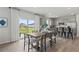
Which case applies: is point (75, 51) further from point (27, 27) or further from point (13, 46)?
point (13, 46)

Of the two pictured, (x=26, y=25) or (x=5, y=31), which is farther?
(x=26, y=25)

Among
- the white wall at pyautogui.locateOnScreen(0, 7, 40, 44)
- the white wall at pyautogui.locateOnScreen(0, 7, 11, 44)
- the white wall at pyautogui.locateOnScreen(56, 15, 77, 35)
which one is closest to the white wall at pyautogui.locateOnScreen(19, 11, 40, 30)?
the white wall at pyautogui.locateOnScreen(0, 7, 40, 44)

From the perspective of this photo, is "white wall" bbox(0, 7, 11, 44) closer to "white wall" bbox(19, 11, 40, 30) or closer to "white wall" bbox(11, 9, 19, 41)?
"white wall" bbox(11, 9, 19, 41)

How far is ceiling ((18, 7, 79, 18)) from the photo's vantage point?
7.27ft

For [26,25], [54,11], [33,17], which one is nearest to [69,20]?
[54,11]

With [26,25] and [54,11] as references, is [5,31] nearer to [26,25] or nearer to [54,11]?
[26,25]

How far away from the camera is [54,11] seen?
91.4 inches

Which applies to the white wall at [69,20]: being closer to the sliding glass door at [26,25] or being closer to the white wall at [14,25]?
the sliding glass door at [26,25]

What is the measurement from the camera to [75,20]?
238 centimetres

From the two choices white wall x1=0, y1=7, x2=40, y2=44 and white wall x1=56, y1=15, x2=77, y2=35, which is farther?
white wall x1=56, y1=15, x2=77, y2=35
